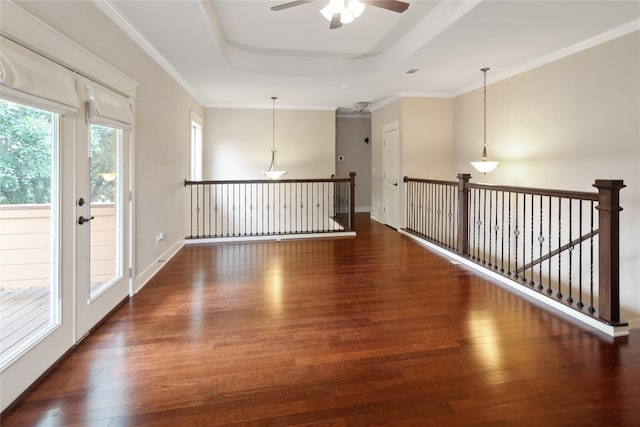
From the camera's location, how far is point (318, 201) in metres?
8.32

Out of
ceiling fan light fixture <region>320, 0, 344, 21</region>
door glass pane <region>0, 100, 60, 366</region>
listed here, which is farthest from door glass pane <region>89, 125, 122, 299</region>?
ceiling fan light fixture <region>320, 0, 344, 21</region>

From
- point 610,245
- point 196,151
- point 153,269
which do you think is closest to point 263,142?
point 196,151

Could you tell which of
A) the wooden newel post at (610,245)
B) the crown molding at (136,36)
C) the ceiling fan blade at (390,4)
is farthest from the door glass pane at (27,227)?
the wooden newel post at (610,245)

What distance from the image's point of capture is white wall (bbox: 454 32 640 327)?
149 inches

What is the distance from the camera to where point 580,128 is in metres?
4.34

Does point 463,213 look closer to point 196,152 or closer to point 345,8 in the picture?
point 345,8

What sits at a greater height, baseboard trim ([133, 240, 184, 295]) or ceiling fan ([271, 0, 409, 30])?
ceiling fan ([271, 0, 409, 30])

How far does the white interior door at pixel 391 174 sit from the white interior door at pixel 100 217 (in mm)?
5046

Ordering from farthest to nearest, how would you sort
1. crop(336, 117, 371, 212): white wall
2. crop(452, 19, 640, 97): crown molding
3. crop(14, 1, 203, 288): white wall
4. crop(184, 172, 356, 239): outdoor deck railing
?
crop(336, 117, 371, 212): white wall < crop(184, 172, 356, 239): outdoor deck railing < crop(452, 19, 640, 97): crown molding < crop(14, 1, 203, 288): white wall

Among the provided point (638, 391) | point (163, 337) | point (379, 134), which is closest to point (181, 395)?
point (163, 337)

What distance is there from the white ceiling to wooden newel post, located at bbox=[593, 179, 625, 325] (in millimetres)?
1788

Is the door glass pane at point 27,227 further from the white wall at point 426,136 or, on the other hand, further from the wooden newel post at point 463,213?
the white wall at point 426,136

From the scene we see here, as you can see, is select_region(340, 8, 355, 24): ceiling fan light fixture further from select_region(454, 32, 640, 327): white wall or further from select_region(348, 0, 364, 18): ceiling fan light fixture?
select_region(454, 32, 640, 327): white wall

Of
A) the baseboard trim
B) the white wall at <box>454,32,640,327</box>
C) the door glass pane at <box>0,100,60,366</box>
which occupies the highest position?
the white wall at <box>454,32,640,327</box>
